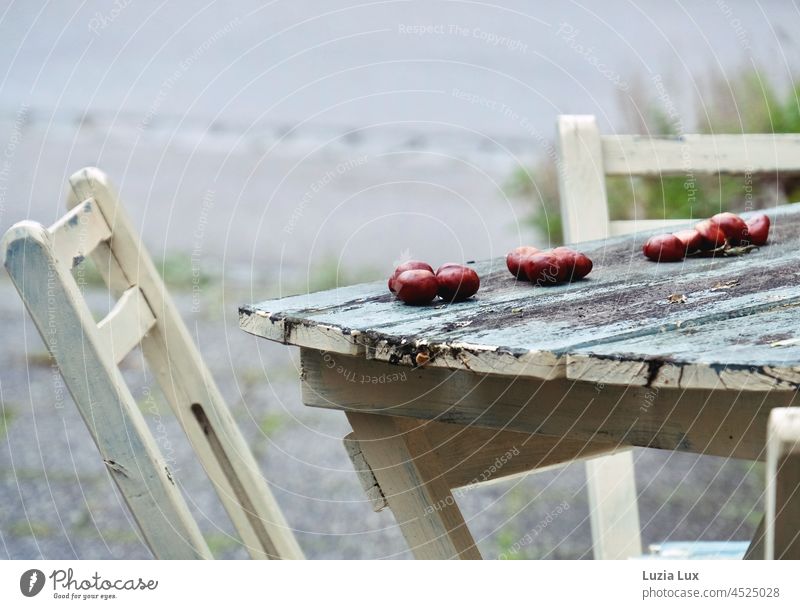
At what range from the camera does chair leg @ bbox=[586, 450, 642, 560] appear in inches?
65.5

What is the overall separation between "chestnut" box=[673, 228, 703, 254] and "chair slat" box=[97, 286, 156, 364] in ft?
2.25

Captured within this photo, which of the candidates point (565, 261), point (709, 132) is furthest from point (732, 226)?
point (709, 132)

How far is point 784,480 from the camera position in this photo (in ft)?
1.85

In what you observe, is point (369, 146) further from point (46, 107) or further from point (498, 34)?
point (46, 107)

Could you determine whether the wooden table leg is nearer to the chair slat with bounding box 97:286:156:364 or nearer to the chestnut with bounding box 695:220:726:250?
the chair slat with bounding box 97:286:156:364

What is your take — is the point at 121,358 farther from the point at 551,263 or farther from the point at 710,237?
the point at 710,237

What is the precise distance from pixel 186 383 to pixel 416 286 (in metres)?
0.40

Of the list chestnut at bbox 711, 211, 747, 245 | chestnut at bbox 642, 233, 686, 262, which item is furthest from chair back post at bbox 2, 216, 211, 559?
chestnut at bbox 711, 211, 747, 245

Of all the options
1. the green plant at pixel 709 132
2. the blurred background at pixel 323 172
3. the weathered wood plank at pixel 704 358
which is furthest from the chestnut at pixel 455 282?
the green plant at pixel 709 132

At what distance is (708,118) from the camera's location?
10.5 ft

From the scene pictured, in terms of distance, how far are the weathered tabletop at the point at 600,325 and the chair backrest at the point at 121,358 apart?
0.55 ft

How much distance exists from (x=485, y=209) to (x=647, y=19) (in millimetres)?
1551

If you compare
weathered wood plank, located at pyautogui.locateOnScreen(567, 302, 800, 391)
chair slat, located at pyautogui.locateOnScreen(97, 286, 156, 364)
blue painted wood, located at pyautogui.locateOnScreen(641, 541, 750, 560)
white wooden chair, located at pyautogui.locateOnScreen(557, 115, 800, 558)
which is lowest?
blue painted wood, located at pyautogui.locateOnScreen(641, 541, 750, 560)
